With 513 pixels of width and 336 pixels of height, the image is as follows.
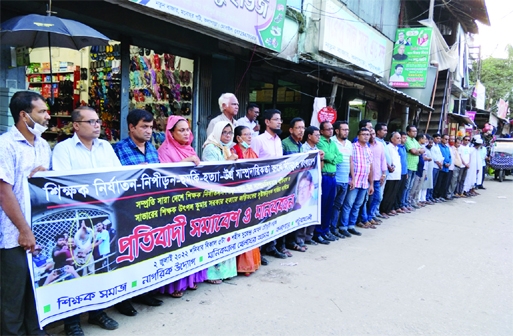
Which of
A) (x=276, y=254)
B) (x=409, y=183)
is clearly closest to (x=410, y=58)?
(x=409, y=183)

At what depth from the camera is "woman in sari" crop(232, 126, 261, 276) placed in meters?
4.36

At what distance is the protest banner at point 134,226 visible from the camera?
2633 millimetres

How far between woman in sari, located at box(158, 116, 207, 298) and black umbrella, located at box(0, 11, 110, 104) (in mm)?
1173

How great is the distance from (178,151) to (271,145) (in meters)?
1.63

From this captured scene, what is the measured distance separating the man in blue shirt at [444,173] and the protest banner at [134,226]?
805 cm

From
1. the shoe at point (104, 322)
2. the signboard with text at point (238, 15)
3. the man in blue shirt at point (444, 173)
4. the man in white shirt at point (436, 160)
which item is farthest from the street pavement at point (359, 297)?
the man in blue shirt at point (444, 173)

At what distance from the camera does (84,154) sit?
3002 millimetres

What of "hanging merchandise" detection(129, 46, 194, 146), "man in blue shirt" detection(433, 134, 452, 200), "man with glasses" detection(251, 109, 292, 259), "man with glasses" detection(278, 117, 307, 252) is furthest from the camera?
"man in blue shirt" detection(433, 134, 452, 200)

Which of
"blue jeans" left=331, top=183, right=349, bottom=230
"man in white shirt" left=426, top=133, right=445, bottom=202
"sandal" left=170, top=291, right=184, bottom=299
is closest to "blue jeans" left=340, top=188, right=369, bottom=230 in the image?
"blue jeans" left=331, top=183, right=349, bottom=230

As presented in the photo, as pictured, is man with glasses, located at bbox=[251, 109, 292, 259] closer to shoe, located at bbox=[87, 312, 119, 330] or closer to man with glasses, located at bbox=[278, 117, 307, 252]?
man with glasses, located at bbox=[278, 117, 307, 252]

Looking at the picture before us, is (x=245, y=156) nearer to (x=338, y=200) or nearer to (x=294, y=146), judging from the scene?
(x=294, y=146)

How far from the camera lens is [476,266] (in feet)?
16.9

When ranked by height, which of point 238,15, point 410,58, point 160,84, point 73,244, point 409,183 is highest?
point 410,58

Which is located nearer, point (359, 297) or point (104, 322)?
point (104, 322)
